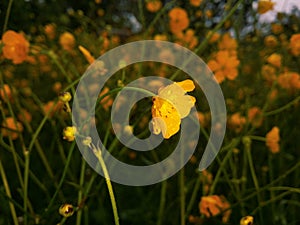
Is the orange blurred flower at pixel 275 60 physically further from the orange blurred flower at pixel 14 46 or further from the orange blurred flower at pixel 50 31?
the orange blurred flower at pixel 50 31

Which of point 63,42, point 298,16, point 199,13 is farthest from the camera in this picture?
point 199,13

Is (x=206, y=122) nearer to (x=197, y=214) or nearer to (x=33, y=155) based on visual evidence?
(x=197, y=214)

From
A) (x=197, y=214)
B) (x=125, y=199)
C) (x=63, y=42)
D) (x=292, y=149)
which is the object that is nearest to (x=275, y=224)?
(x=197, y=214)

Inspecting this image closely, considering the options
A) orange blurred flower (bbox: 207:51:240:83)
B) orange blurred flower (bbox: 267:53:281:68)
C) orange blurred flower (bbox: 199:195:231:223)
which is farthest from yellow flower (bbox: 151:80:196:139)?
orange blurred flower (bbox: 267:53:281:68)

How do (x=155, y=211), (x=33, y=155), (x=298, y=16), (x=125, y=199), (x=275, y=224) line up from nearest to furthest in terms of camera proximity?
(x=275, y=224) → (x=155, y=211) → (x=125, y=199) → (x=33, y=155) → (x=298, y=16)

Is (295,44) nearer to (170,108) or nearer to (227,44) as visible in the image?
(227,44)

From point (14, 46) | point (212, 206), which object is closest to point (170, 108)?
point (212, 206)
